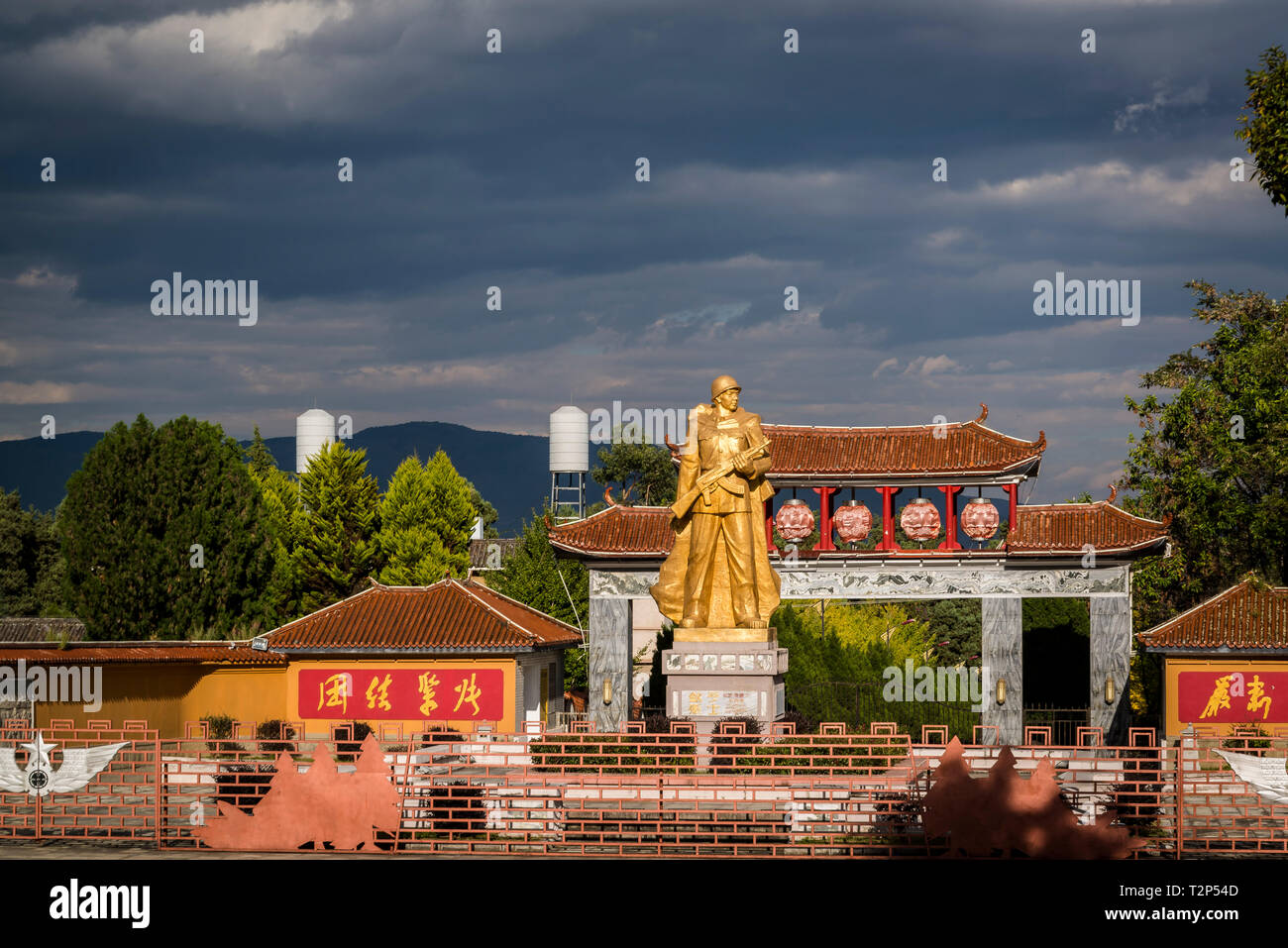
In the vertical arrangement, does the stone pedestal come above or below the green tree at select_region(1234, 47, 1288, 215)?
below

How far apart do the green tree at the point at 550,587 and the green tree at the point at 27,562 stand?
58.6 feet

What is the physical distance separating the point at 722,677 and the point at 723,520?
2.01 metres

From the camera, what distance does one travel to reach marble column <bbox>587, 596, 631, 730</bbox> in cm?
2769

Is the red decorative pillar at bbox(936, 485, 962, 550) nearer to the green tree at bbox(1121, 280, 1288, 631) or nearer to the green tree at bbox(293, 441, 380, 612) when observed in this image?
the green tree at bbox(1121, 280, 1288, 631)

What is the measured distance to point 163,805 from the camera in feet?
41.9

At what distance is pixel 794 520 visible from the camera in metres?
27.4

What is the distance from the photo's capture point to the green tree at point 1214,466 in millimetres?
29891

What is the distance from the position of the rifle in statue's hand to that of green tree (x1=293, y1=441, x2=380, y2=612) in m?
21.0

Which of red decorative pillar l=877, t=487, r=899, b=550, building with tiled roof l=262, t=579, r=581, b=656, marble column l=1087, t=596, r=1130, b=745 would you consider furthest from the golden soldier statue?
marble column l=1087, t=596, r=1130, b=745

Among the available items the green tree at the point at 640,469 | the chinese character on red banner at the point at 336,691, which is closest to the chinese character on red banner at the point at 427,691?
the chinese character on red banner at the point at 336,691

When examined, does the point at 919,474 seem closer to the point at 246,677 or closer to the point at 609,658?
the point at 609,658

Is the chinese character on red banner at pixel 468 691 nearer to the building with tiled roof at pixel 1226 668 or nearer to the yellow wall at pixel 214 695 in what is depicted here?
the yellow wall at pixel 214 695

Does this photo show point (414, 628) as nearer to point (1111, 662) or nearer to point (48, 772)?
point (48, 772)
